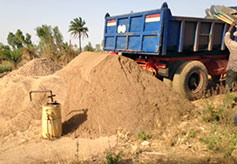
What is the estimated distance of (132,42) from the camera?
6.82m

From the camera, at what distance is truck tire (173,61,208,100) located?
6.45 metres

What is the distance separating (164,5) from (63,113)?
3696mm

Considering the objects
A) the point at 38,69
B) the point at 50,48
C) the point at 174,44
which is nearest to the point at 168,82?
the point at 174,44

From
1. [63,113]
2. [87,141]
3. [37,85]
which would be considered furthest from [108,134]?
[37,85]

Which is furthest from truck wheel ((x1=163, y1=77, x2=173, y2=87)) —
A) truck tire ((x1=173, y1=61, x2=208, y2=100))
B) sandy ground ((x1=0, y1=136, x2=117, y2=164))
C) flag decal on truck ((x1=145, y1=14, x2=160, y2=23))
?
sandy ground ((x1=0, y1=136, x2=117, y2=164))

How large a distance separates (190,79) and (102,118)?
324 centimetres

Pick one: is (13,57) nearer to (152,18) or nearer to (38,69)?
(38,69)

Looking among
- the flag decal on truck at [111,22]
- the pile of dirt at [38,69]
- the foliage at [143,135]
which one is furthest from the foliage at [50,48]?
the foliage at [143,135]

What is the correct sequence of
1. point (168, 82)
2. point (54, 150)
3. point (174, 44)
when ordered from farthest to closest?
point (168, 82) → point (174, 44) → point (54, 150)

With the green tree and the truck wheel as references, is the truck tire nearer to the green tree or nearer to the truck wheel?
the truck wheel

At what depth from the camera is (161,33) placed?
5.94 metres

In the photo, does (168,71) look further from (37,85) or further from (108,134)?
(37,85)

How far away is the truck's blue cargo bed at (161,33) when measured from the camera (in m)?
6.01

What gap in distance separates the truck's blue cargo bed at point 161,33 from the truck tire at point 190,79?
52 cm
